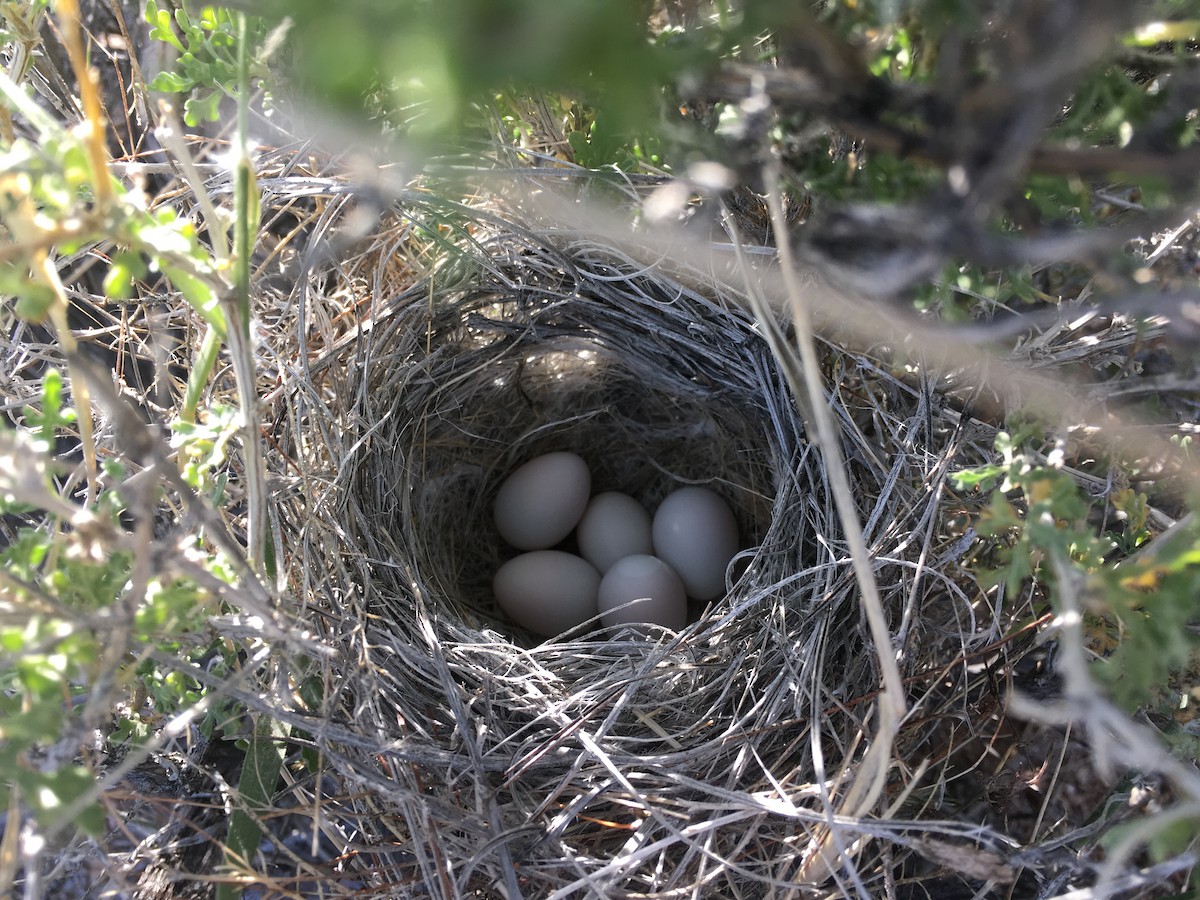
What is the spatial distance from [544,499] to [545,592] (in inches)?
6.6

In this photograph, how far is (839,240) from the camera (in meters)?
0.58

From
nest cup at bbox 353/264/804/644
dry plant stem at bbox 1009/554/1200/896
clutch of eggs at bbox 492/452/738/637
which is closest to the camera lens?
dry plant stem at bbox 1009/554/1200/896

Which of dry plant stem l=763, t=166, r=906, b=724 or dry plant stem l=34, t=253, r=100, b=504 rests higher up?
dry plant stem l=34, t=253, r=100, b=504

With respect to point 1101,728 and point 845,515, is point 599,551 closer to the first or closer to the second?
point 845,515

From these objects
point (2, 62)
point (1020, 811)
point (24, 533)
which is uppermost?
point (2, 62)

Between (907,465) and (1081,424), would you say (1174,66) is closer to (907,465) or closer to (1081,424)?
(1081,424)

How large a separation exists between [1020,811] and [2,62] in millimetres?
1633

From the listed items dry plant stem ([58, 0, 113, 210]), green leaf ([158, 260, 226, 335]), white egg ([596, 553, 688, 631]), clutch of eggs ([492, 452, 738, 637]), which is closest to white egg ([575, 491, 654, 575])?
clutch of eggs ([492, 452, 738, 637])

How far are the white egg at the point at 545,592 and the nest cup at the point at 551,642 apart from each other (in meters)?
0.04

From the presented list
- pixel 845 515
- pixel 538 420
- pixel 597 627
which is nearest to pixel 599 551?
pixel 597 627

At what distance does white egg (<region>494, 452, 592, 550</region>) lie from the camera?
1549mm

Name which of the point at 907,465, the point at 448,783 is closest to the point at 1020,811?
the point at 907,465

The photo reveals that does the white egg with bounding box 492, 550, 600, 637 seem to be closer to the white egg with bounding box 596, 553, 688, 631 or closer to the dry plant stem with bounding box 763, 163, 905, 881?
the white egg with bounding box 596, 553, 688, 631

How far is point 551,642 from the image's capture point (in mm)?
Result: 1304
